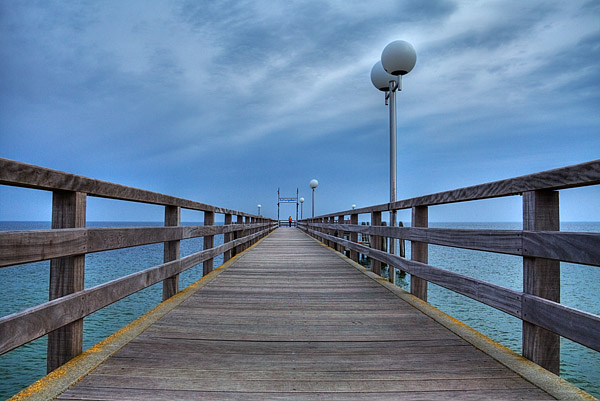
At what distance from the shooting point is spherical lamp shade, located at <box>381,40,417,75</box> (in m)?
6.59

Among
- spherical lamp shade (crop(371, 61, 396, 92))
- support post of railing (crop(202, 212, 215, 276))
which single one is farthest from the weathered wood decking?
spherical lamp shade (crop(371, 61, 396, 92))

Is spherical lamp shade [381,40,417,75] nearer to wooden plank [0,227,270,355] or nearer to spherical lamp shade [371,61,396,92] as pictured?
spherical lamp shade [371,61,396,92]

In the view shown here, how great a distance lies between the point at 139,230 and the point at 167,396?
1.54 m

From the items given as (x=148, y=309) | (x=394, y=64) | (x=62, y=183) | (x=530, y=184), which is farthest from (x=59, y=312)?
(x=148, y=309)

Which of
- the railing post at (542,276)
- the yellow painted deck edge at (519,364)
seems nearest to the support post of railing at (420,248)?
the yellow painted deck edge at (519,364)

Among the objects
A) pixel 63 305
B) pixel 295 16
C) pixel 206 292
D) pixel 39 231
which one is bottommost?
pixel 206 292

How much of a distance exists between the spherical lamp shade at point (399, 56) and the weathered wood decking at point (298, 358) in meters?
4.73

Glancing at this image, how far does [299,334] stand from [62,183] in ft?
5.93

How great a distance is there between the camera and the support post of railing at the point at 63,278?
2.03 meters

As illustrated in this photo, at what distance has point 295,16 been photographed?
19.8 meters

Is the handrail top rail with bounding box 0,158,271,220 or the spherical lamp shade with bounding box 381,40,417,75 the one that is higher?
the spherical lamp shade with bounding box 381,40,417,75

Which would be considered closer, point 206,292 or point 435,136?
point 206,292

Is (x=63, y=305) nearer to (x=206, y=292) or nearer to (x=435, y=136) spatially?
(x=206, y=292)

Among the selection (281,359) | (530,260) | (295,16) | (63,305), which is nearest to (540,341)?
(530,260)
